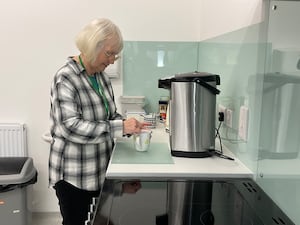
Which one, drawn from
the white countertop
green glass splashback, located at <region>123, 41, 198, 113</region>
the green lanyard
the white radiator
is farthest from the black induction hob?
the white radiator

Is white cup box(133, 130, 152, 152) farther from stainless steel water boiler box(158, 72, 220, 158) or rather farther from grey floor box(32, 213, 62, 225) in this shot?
grey floor box(32, 213, 62, 225)

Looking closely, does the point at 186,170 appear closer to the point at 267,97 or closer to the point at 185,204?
the point at 185,204

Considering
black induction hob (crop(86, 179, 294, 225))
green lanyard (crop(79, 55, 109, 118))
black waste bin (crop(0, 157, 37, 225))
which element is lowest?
black waste bin (crop(0, 157, 37, 225))

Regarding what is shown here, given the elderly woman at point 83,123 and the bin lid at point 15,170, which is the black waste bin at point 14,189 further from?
the elderly woman at point 83,123

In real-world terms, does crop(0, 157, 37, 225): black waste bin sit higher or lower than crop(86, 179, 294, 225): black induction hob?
lower

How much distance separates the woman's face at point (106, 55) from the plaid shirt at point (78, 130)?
0.07 m

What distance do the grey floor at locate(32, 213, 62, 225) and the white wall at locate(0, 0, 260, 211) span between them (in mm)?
720

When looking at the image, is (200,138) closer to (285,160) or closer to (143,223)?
(285,160)

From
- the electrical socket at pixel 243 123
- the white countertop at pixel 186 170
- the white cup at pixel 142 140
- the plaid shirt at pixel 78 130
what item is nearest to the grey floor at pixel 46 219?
the plaid shirt at pixel 78 130

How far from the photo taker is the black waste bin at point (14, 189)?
2260mm

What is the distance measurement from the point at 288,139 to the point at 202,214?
0.34m

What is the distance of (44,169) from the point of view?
2.76 m

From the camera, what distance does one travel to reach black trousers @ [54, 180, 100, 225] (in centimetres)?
165

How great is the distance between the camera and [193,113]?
1.55 metres
